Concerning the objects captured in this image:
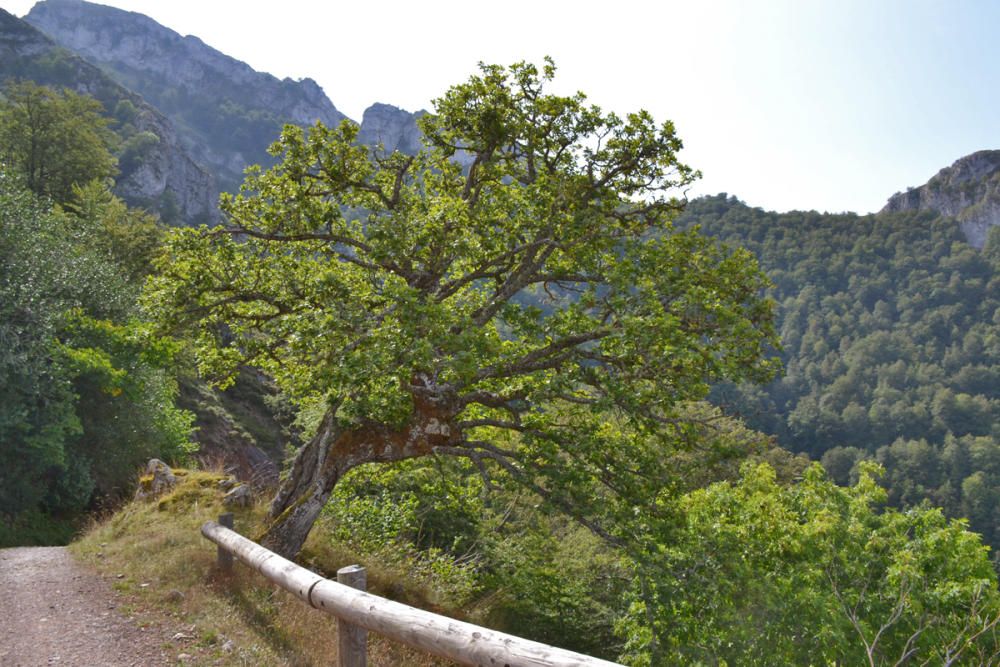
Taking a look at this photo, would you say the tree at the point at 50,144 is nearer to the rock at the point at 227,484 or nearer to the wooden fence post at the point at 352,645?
the rock at the point at 227,484

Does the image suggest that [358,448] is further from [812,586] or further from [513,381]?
[812,586]

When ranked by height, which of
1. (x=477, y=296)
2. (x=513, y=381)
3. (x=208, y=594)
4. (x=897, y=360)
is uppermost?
(x=897, y=360)

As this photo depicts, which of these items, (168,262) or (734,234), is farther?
(734,234)

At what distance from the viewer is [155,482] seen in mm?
13562

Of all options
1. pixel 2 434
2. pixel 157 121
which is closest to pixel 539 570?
pixel 2 434

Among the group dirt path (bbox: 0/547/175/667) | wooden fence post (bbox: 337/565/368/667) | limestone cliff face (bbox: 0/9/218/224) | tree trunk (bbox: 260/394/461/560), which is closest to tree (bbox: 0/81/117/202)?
dirt path (bbox: 0/547/175/667)

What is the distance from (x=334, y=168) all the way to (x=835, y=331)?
619 feet

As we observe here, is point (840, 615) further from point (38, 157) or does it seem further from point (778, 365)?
point (38, 157)

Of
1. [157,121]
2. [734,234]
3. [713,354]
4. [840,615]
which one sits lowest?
[840,615]

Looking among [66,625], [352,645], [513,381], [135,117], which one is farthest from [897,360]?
[66,625]

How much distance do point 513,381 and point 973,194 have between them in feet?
762

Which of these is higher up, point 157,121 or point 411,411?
point 157,121

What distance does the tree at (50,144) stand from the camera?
35906 millimetres

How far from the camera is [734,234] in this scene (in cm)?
19588
